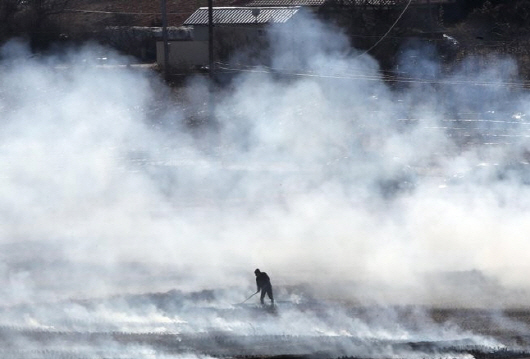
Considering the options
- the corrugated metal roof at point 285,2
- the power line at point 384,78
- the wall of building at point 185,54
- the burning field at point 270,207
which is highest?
the corrugated metal roof at point 285,2

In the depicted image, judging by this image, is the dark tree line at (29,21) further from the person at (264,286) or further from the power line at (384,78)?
the person at (264,286)

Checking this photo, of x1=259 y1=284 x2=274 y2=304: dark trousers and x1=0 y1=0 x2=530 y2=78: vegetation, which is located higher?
x1=0 y1=0 x2=530 y2=78: vegetation

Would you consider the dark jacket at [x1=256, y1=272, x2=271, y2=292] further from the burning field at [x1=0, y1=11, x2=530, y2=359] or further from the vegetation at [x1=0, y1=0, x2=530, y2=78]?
the vegetation at [x1=0, y1=0, x2=530, y2=78]

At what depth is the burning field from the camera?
592 inches

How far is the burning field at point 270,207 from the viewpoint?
1504 centimetres

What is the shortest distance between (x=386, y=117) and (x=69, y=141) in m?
8.85

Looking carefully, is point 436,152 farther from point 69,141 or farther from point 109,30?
point 109,30

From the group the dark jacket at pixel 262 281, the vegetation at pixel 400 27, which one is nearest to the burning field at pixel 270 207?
the dark jacket at pixel 262 281

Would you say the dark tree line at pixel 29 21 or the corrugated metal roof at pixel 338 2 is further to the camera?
the dark tree line at pixel 29 21

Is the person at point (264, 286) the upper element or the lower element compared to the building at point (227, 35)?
lower

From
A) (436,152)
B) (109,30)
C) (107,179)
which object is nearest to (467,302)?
(436,152)

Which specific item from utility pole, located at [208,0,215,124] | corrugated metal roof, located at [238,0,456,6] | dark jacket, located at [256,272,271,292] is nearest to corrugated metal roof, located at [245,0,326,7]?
corrugated metal roof, located at [238,0,456,6]

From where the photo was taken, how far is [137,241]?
812 inches

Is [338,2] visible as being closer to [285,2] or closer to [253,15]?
[253,15]
